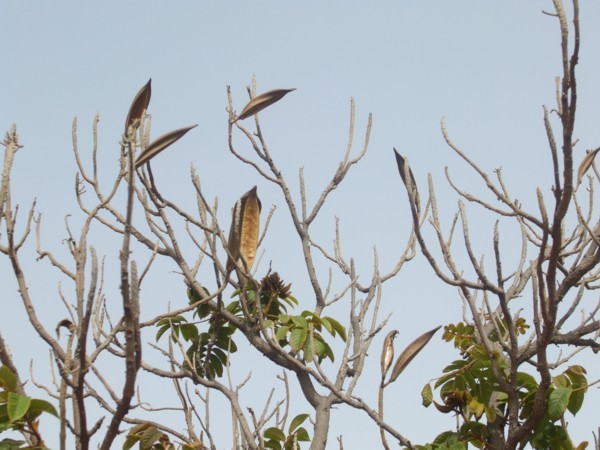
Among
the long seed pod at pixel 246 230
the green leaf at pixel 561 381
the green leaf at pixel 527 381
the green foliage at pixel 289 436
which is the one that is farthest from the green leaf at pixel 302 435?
the green leaf at pixel 561 381

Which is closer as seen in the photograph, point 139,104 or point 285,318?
point 139,104

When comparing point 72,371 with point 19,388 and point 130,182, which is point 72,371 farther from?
point 130,182

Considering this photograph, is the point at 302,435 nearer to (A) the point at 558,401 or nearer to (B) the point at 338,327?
(B) the point at 338,327

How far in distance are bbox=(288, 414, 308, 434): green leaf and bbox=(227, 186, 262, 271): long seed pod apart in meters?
0.68

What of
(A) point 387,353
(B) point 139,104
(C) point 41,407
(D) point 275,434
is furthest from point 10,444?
(D) point 275,434

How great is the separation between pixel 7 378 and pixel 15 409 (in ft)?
0.39

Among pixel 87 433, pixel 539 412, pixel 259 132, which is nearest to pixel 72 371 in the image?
pixel 87 433

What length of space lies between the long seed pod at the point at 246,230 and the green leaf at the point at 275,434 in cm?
69

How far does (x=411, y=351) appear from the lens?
2.82 metres

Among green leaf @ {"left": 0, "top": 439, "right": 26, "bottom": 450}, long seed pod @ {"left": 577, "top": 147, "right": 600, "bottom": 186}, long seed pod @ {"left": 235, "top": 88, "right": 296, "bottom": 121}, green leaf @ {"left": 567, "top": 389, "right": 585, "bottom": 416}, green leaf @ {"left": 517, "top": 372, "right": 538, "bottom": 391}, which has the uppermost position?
long seed pod @ {"left": 235, "top": 88, "right": 296, "bottom": 121}

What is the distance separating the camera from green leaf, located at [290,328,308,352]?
3.43 m

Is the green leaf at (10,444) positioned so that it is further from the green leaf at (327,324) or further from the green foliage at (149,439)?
the green leaf at (327,324)

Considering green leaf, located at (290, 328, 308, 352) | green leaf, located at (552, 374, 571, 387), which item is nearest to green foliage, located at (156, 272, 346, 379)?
green leaf, located at (290, 328, 308, 352)

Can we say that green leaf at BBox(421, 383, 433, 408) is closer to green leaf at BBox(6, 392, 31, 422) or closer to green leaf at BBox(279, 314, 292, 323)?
green leaf at BBox(279, 314, 292, 323)
